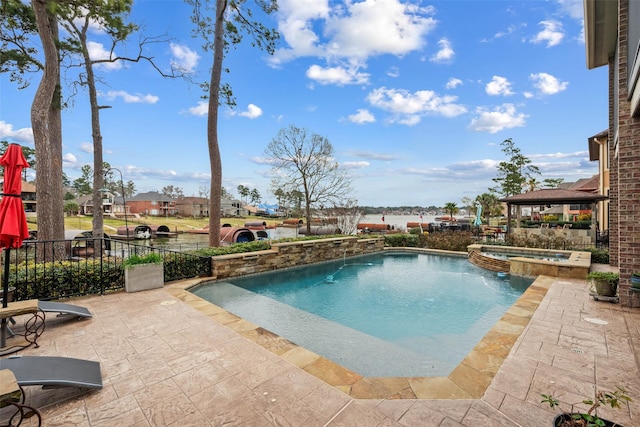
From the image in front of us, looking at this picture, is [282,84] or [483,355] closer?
[483,355]

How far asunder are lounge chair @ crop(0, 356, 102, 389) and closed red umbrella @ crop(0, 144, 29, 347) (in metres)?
1.48

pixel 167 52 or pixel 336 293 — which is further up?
pixel 167 52

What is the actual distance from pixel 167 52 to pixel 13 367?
12043 millimetres

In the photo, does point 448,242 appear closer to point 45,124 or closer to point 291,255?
point 291,255

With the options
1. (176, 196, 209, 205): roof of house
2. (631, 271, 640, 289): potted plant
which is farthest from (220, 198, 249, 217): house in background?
(631, 271, 640, 289): potted plant

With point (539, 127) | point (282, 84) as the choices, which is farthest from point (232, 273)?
point (539, 127)

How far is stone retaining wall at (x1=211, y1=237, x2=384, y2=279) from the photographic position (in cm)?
835

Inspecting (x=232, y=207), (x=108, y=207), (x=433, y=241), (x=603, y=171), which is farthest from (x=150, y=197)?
(x=603, y=171)

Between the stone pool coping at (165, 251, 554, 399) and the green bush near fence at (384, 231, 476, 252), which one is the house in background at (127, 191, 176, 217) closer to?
the green bush near fence at (384, 231, 476, 252)

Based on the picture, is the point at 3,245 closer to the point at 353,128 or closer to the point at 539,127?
the point at 353,128

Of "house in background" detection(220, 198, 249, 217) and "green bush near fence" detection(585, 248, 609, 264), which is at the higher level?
"house in background" detection(220, 198, 249, 217)

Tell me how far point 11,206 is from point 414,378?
511 cm

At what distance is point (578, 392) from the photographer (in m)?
2.66

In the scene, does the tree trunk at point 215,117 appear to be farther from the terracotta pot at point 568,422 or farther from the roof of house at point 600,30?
the roof of house at point 600,30
